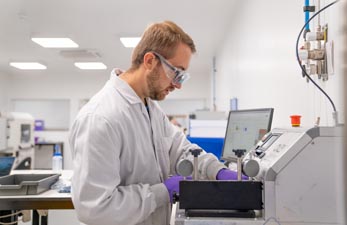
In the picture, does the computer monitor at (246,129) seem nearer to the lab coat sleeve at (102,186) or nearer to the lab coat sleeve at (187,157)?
the lab coat sleeve at (187,157)

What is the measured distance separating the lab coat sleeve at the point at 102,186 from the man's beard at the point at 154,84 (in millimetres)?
246

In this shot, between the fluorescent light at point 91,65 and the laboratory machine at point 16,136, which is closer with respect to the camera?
the laboratory machine at point 16,136

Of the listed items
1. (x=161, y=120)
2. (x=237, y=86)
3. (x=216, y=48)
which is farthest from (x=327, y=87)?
(x=216, y=48)

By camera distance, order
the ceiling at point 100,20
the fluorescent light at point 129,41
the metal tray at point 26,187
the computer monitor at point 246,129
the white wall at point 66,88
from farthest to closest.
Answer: the white wall at point 66,88
the fluorescent light at point 129,41
the ceiling at point 100,20
the metal tray at point 26,187
the computer monitor at point 246,129

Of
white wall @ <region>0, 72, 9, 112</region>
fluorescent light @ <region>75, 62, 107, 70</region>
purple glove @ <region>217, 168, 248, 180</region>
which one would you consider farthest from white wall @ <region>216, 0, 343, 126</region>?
white wall @ <region>0, 72, 9, 112</region>

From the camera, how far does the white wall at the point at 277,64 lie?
129cm

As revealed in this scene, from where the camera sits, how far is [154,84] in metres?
1.20

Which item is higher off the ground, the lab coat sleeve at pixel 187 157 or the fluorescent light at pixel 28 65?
the fluorescent light at pixel 28 65

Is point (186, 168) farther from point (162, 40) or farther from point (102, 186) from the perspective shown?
point (162, 40)

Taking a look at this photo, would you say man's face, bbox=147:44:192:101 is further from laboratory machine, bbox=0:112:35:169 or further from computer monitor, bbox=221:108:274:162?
laboratory machine, bbox=0:112:35:169

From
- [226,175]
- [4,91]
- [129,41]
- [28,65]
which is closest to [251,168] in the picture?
[226,175]

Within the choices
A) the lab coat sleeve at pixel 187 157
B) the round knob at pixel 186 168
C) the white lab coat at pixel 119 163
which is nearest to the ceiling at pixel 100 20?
the lab coat sleeve at pixel 187 157

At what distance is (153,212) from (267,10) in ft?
5.30

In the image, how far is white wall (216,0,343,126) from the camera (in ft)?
4.24
